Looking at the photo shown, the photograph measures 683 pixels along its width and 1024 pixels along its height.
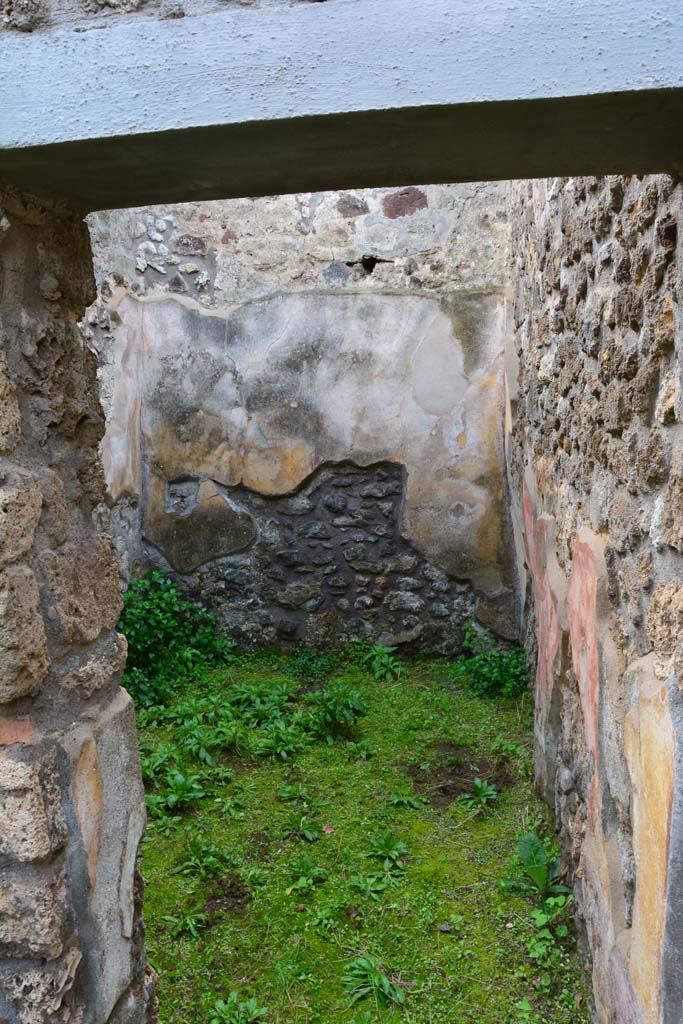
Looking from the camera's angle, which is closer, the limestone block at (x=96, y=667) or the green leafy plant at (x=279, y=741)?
the limestone block at (x=96, y=667)

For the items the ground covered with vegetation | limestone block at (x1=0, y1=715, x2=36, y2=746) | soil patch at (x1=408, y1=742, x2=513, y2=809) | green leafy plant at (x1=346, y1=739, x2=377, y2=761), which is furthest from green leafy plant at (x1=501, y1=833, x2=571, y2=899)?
limestone block at (x1=0, y1=715, x2=36, y2=746)

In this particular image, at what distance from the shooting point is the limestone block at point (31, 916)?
1.35 metres

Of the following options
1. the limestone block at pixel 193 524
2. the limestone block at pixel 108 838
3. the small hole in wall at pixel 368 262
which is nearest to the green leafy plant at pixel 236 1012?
the limestone block at pixel 108 838

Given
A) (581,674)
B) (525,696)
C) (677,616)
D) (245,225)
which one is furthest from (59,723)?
(245,225)

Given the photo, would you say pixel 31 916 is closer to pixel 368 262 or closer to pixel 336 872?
pixel 336 872

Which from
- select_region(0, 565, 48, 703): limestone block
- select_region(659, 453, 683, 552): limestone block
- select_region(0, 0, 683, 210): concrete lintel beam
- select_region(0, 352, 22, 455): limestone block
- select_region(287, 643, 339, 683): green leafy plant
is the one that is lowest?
select_region(287, 643, 339, 683): green leafy plant

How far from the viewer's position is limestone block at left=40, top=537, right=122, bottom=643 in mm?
1412

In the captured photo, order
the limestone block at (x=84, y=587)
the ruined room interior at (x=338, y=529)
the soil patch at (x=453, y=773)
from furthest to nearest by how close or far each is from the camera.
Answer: the soil patch at (x=453, y=773), the limestone block at (x=84, y=587), the ruined room interior at (x=338, y=529)

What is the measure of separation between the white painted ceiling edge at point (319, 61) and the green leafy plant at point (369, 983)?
230 centimetres

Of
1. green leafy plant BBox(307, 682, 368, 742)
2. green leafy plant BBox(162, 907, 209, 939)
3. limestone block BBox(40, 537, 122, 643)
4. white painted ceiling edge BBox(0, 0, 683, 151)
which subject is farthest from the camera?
green leafy plant BBox(307, 682, 368, 742)

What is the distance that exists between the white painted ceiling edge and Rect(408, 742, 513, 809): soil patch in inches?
116

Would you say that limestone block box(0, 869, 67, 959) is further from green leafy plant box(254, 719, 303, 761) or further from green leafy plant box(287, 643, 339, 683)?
green leafy plant box(287, 643, 339, 683)

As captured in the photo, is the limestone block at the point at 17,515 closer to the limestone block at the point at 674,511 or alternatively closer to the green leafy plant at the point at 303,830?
the limestone block at the point at 674,511

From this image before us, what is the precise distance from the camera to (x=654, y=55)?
936 mm
